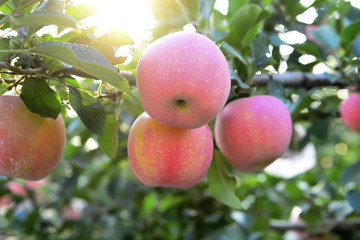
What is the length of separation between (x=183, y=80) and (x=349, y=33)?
78 cm

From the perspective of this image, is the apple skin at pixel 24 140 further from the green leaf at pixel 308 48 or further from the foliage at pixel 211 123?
the green leaf at pixel 308 48

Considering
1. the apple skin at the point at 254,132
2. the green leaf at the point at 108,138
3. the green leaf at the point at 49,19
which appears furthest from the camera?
the green leaf at the point at 108,138

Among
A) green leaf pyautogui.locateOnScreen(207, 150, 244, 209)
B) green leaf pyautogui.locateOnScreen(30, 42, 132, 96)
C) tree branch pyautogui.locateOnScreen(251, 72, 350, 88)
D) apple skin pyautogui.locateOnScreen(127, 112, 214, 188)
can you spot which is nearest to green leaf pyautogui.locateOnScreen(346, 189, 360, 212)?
tree branch pyautogui.locateOnScreen(251, 72, 350, 88)

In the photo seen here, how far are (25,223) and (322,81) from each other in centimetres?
145

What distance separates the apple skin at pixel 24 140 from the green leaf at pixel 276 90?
560mm

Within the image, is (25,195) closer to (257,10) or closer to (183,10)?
(183,10)

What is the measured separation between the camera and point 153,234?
1.77 meters

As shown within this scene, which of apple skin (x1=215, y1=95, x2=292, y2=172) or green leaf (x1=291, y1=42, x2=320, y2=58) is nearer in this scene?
apple skin (x1=215, y1=95, x2=292, y2=172)

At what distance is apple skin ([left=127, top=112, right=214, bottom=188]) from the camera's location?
72cm

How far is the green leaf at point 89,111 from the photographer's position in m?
0.69

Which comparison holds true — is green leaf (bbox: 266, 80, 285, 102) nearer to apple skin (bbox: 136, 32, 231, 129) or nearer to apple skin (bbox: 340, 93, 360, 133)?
apple skin (bbox: 136, 32, 231, 129)

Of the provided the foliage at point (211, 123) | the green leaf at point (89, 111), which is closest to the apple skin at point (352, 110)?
the foliage at point (211, 123)

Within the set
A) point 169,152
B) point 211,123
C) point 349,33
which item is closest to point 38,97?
point 169,152

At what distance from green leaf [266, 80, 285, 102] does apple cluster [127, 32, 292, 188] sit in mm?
102
